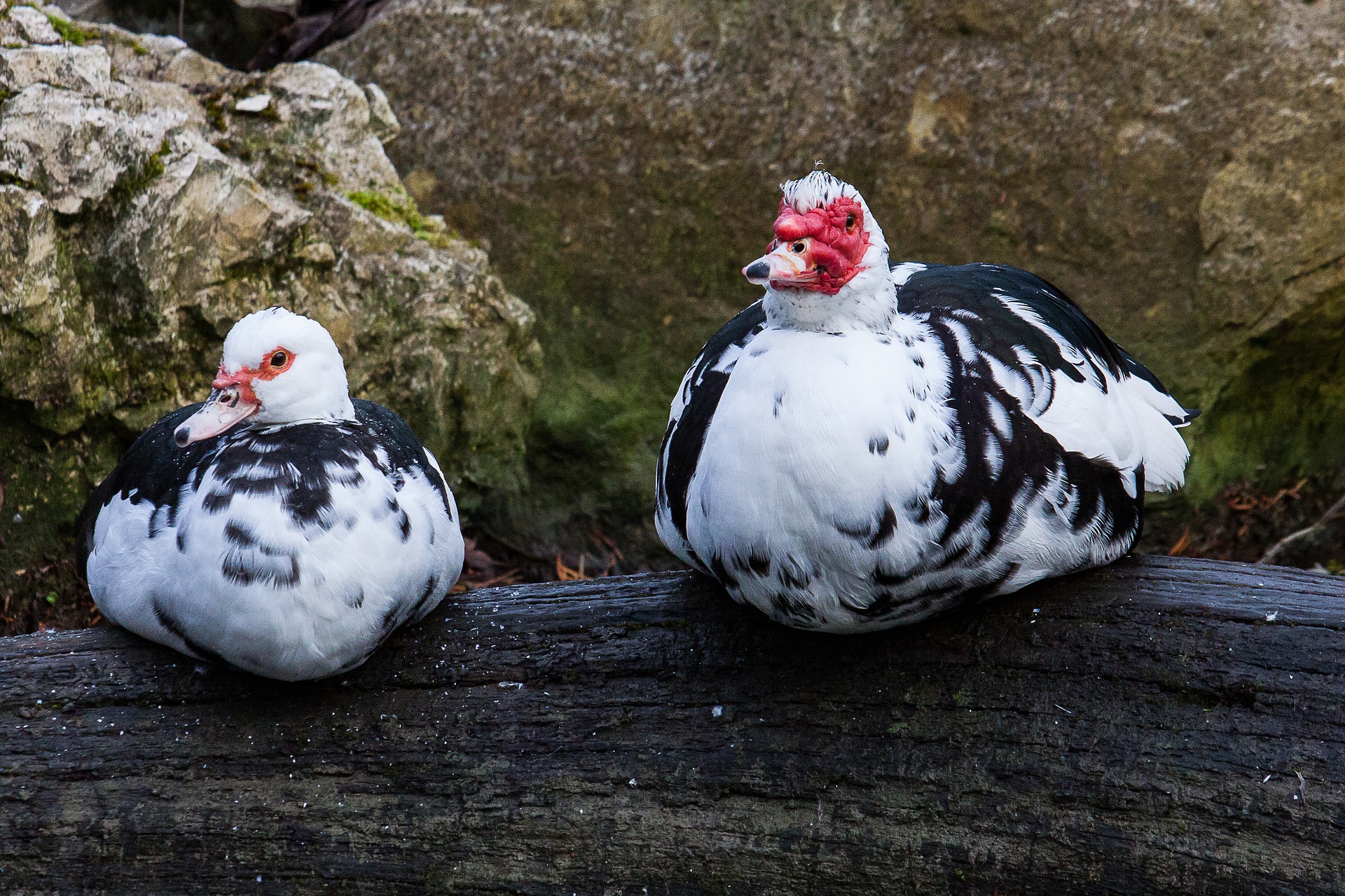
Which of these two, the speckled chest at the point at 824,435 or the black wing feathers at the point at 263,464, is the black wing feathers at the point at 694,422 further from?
the black wing feathers at the point at 263,464

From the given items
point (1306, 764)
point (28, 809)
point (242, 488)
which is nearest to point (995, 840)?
point (1306, 764)

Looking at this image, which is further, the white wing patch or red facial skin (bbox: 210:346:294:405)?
red facial skin (bbox: 210:346:294:405)

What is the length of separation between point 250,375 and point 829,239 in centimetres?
118

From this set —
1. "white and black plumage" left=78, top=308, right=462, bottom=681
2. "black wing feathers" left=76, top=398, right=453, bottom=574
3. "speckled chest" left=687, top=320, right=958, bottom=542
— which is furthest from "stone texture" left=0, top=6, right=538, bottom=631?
"speckled chest" left=687, top=320, right=958, bottom=542

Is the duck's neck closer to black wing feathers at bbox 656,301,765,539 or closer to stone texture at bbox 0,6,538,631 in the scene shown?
black wing feathers at bbox 656,301,765,539

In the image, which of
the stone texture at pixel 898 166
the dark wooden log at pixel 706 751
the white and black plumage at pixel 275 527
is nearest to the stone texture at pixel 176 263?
the stone texture at pixel 898 166

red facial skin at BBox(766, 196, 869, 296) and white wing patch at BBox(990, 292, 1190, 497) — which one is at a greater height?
red facial skin at BBox(766, 196, 869, 296)

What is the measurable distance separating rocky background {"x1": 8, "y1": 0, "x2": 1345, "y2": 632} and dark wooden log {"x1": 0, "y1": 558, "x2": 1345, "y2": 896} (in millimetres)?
1556

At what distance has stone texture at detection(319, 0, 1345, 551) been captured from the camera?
412 centimetres

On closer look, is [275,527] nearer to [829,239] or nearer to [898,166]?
[829,239]

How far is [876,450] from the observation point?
82.1 inches

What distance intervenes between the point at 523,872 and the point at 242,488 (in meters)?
0.93

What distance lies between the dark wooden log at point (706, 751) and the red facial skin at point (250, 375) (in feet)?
1.90

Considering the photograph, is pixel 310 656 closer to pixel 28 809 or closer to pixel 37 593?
pixel 28 809
